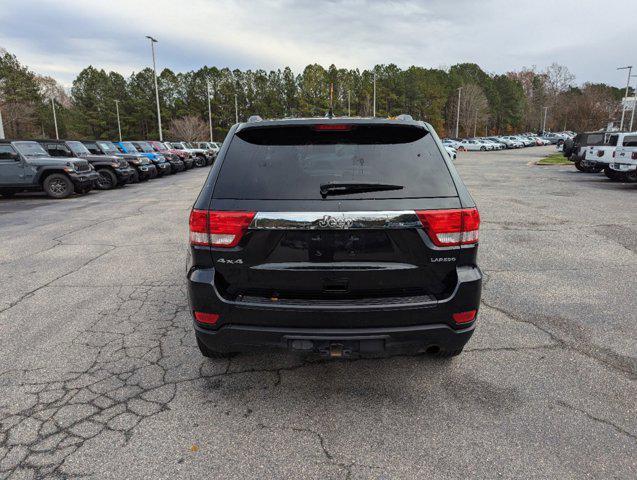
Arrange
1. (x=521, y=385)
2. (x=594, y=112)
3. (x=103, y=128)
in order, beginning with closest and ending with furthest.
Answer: (x=521, y=385)
(x=594, y=112)
(x=103, y=128)

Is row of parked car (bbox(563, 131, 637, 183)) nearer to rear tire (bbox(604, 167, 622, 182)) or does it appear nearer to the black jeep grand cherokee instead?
rear tire (bbox(604, 167, 622, 182))

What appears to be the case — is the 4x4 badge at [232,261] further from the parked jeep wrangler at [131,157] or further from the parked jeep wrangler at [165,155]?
the parked jeep wrangler at [165,155]

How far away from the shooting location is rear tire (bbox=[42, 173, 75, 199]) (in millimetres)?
13758

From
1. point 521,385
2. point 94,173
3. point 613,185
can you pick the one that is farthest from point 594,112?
point 521,385

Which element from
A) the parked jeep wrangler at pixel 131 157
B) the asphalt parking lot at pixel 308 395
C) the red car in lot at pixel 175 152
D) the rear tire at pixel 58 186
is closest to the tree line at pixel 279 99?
the red car in lot at pixel 175 152

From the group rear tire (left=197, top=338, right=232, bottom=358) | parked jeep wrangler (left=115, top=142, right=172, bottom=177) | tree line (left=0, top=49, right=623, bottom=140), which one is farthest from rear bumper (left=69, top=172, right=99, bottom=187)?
tree line (left=0, top=49, right=623, bottom=140)

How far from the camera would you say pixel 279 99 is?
306 ft

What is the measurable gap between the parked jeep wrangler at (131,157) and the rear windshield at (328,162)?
58.3 feet

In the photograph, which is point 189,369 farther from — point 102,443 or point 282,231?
point 282,231

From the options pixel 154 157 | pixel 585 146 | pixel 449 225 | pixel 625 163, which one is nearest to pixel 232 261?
pixel 449 225

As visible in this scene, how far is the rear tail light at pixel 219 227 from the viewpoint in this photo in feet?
8.33

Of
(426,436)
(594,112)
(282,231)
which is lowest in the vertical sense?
(426,436)

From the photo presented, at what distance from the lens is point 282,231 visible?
252 centimetres

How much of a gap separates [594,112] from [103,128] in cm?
8812
